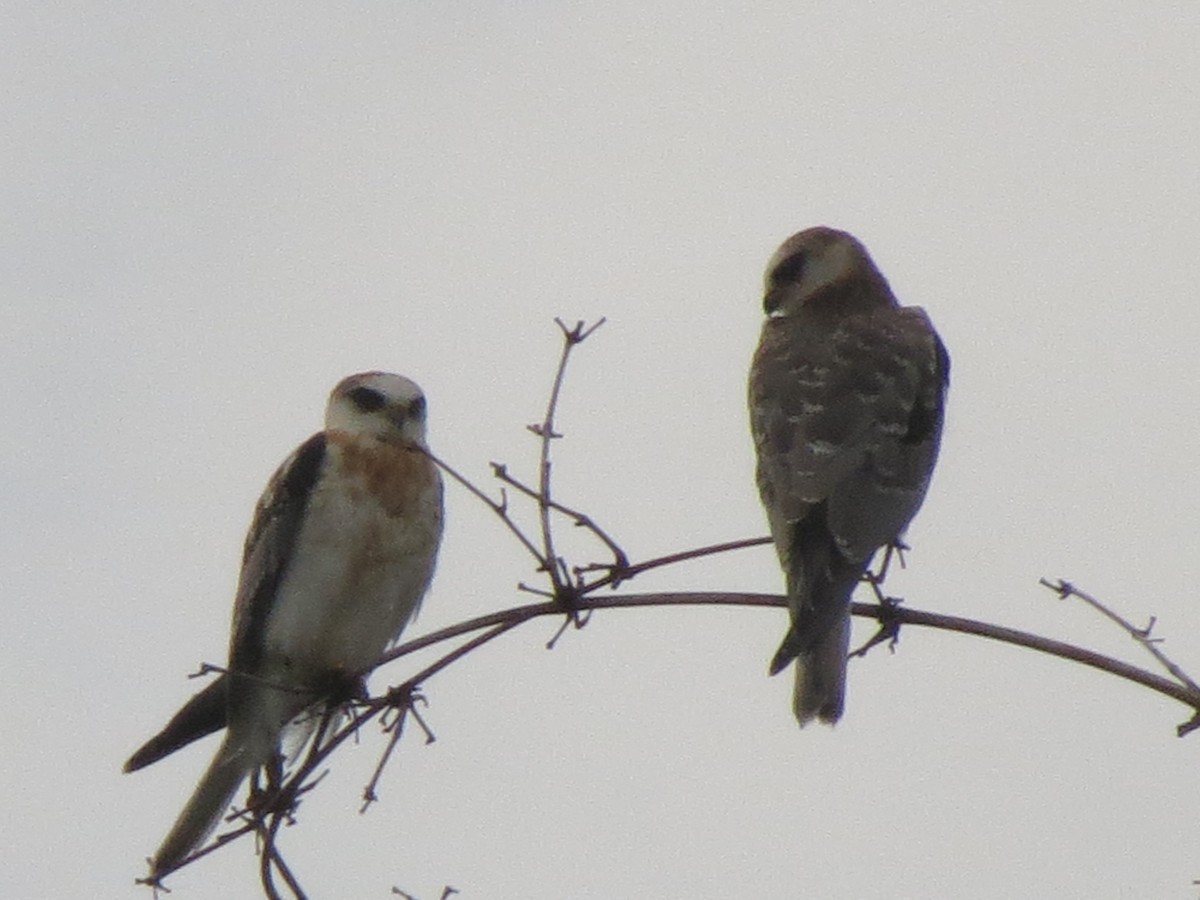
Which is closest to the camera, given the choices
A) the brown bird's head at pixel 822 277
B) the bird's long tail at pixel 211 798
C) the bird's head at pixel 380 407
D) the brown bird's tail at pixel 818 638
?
the brown bird's tail at pixel 818 638

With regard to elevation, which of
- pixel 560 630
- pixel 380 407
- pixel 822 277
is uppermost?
pixel 822 277

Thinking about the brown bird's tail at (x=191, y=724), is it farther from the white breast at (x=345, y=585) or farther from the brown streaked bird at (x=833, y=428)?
the brown streaked bird at (x=833, y=428)

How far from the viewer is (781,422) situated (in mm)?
5875

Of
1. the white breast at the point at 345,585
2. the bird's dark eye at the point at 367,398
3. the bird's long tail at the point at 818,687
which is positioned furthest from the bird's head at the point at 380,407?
the bird's long tail at the point at 818,687

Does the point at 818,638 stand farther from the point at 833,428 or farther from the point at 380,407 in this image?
the point at 380,407

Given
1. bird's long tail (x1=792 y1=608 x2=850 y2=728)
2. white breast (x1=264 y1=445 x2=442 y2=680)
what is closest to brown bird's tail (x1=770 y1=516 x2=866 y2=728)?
bird's long tail (x1=792 y1=608 x2=850 y2=728)

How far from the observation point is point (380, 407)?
6.46 metres

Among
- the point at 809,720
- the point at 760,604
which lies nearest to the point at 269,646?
the point at 809,720

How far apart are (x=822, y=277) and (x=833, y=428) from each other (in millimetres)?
1373

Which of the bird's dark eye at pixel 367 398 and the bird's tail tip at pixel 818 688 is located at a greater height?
the bird's dark eye at pixel 367 398

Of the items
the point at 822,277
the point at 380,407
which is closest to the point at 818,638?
the point at 380,407

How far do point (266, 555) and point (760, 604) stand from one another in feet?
9.38

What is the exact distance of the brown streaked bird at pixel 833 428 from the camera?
181 inches

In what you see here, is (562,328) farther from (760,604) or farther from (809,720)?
(809,720)
